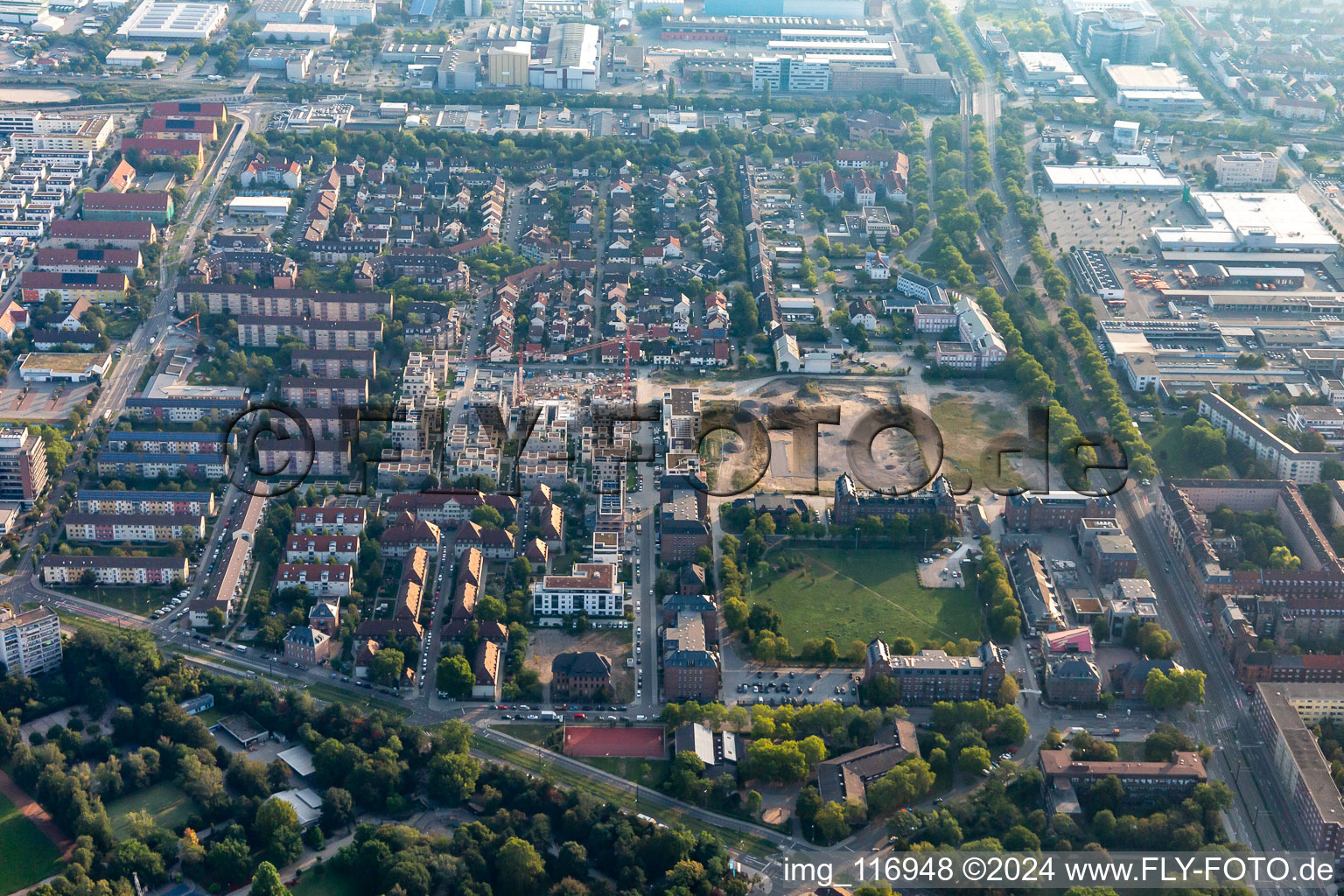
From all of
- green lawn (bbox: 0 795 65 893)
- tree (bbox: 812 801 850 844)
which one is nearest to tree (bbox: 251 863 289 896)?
green lawn (bbox: 0 795 65 893)

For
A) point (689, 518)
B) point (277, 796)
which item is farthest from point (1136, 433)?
point (277, 796)

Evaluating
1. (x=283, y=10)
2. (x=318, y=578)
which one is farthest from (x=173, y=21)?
Answer: (x=318, y=578)

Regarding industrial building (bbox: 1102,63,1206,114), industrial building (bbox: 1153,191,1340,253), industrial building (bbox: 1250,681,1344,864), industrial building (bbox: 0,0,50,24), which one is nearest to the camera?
industrial building (bbox: 1250,681,1344,864)

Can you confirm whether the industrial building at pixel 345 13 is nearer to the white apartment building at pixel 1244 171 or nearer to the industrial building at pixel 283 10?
the industrial building at pixel 283 10

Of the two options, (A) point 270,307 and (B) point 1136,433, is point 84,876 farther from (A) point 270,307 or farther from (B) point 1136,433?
(B) point 1136,433

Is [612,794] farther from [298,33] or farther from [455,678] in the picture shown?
[298,33]

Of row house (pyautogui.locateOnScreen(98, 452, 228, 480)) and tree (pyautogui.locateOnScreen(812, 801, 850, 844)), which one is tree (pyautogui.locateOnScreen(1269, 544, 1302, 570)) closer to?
tree (pyautogui.locateOnScreen(812, 801, 850, 844))
